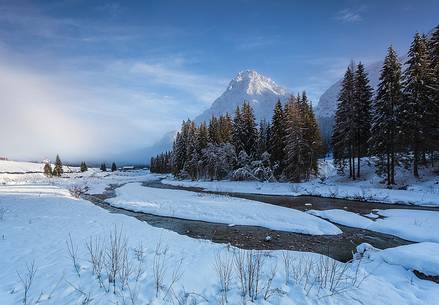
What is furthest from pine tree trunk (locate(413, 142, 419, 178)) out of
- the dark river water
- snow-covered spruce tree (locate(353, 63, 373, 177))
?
the dark river water

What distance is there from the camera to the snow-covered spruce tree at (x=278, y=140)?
45.6m

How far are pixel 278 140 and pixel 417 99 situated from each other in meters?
20.1

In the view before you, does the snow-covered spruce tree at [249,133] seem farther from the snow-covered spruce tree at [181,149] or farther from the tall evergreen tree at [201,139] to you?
the snow-covered spruce tree at [181,149]

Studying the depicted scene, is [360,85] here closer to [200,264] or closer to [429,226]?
[429,226]

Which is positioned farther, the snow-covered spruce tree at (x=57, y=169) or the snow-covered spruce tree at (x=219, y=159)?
the snow-covered spruce tree at (x=57, y=169)

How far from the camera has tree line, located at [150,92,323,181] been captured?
4184cm

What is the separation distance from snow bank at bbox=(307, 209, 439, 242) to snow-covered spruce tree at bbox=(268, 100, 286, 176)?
25.7 meters

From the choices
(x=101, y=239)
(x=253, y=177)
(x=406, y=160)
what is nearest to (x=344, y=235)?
(x=101, y=239)

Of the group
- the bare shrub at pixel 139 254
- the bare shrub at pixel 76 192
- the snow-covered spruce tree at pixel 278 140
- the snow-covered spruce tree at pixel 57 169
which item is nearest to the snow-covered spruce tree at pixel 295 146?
the snow-covered spruce tree at pixel 278 140

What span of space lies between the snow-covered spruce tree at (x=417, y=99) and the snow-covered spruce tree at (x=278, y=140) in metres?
17.9

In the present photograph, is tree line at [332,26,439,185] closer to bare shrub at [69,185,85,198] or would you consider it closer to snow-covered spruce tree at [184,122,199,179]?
bare shrub at [69,185,85,198]

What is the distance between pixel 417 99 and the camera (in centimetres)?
2925

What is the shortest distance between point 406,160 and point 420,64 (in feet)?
34.4

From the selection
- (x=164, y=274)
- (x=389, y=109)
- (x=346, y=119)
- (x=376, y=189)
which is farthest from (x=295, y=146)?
(x=164, y=274)
